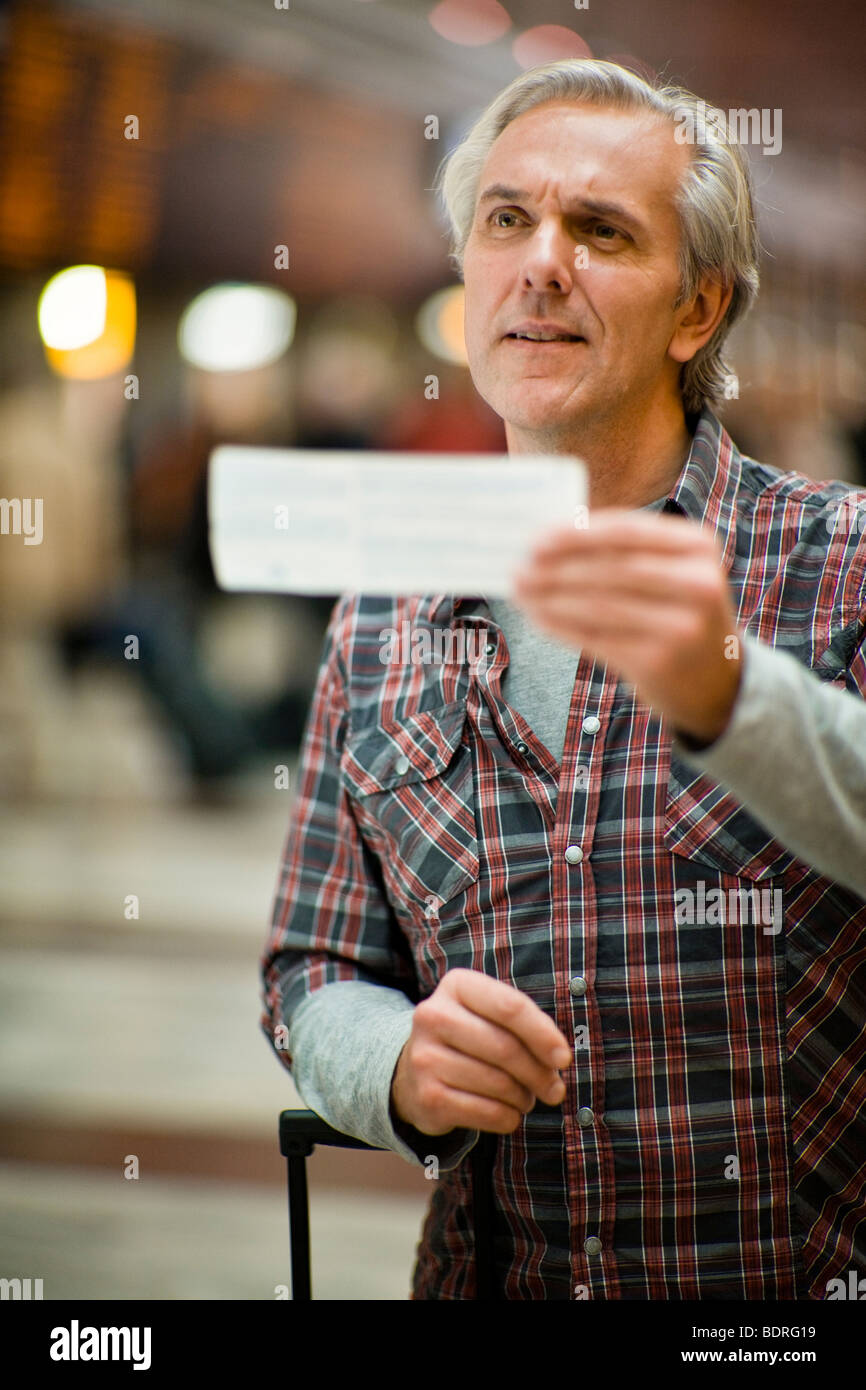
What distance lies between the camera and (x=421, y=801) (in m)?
1.30

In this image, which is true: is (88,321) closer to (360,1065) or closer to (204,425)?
(204,425)

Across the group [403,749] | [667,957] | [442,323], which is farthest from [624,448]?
[442,323]

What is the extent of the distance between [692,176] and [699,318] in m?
0.14

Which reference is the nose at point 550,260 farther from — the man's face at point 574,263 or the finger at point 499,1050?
the finger at point 499,1050

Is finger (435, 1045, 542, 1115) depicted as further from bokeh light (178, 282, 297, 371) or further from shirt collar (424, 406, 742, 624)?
bokeh light (178, 282, 297, 371)

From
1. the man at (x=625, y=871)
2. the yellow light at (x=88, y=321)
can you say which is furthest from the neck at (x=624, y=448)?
the yellow light at (x=88, y=321)

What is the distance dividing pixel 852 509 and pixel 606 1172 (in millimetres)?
676

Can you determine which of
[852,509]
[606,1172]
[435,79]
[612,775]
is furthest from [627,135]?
[435,79]

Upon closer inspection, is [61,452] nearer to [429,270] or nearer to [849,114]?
[429,270]

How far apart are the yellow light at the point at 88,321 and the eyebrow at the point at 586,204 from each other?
4283mm

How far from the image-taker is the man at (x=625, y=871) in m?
1.16
